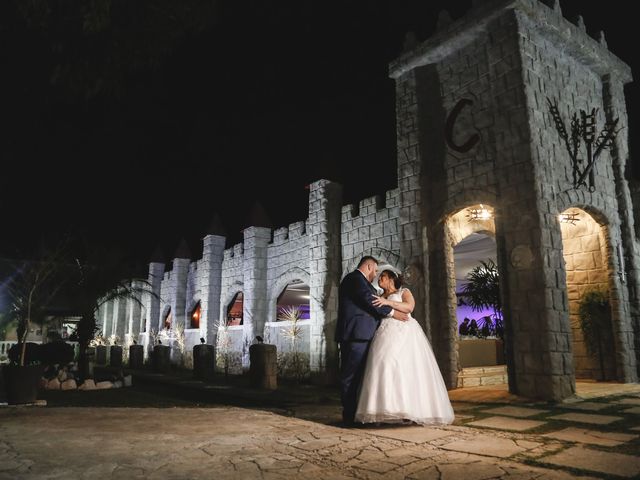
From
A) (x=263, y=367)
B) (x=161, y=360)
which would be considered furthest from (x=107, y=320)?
(x=263, y=367)

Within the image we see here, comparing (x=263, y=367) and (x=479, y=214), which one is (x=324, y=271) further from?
(x=479, y=214)

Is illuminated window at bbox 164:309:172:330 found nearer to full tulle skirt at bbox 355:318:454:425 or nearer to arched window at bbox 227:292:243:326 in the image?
arched window at bbox 227:292:243:326

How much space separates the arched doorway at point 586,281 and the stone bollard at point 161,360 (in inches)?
514

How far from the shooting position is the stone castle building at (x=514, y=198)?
25.7 feet

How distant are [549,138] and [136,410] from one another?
8.22m

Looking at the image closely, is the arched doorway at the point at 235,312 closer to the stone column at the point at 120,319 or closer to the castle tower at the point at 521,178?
the castle tower at the point at 521,178

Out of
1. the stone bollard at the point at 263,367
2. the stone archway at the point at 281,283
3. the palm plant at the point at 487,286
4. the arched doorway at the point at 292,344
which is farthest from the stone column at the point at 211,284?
the palm plant at the point at 487,286

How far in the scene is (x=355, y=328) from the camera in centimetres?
508

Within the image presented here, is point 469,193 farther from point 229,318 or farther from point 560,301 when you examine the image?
point 229,318

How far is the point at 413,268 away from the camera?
9742mm

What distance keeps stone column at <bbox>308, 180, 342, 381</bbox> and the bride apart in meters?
6.92

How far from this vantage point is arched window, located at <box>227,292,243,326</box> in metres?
17.4

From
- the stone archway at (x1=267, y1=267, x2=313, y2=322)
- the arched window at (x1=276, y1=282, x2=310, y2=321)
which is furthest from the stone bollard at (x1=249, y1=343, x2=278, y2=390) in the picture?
the stone archway at (x1=267, y1=267, x2=313, y2=322)

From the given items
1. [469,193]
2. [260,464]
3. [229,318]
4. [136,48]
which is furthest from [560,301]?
[229,318]
